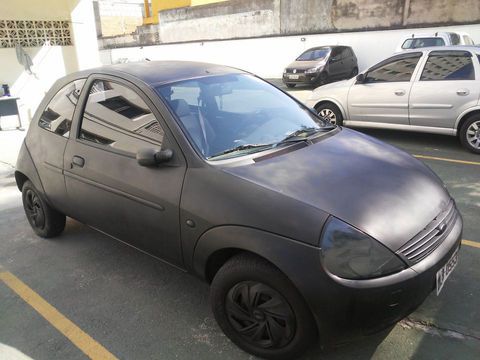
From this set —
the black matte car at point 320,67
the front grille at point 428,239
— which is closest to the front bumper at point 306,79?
the black matte car at point 320,67

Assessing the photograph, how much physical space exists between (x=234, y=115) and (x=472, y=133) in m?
4.92

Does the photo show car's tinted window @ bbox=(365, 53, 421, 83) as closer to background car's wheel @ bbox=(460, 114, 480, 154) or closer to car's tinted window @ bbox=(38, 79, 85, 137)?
background car's wheel @ bbox=(460, 114, 480, 154)

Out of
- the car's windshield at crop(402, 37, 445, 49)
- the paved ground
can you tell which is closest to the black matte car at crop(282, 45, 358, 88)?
the car's windshield at crop(402, 37, 445, 49)

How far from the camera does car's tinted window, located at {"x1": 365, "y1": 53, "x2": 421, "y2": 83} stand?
7.13 m

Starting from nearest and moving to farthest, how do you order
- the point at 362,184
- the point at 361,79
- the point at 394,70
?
the point at 362,184 → the point at 394,70 → the point at 361,79

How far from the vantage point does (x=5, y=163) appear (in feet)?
25.4

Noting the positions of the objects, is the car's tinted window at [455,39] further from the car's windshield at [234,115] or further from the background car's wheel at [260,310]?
the background car's wheel at [260,310]

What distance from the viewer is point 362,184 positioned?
100.0 inches

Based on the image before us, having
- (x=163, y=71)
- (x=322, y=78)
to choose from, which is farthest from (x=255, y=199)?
(x=322, y=78)

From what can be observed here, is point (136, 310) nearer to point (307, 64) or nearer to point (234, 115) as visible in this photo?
point (234, 115)

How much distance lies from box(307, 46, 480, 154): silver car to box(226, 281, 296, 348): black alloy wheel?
548 centimetres

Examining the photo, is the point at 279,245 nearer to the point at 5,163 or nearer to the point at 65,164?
the point at 65,164

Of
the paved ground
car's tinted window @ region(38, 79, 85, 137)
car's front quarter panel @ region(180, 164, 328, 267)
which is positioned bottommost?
the paved ground

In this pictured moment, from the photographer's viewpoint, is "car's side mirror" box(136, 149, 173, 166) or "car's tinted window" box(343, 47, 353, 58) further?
"car's tinted window" box(343, 47, 353, 58)
